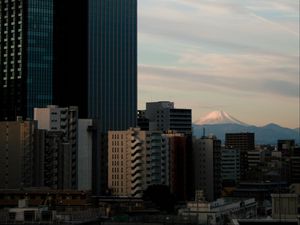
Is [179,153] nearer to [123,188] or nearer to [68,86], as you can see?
[123,188]

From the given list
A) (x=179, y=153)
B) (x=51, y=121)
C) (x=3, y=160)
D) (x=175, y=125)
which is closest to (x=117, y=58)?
(x=175, y=125)

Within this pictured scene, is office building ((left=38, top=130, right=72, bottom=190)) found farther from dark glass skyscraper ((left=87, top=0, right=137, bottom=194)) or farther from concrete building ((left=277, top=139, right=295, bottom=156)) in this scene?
concrete building ((left=277, top=139, right=295, bottom=156))

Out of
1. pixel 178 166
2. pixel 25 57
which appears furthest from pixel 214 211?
pixel 25 57

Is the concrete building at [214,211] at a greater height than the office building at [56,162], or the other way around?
the office building at [56,162]

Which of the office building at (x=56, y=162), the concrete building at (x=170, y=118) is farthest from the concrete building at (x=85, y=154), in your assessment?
the concrete building at (x=170, y=118)

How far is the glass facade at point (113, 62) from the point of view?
6117 inches

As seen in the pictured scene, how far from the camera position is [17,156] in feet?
281

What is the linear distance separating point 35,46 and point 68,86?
447 inches

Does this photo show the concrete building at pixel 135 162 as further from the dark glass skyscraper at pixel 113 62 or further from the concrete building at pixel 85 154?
the dark glass skyscraper at pixel 113 62

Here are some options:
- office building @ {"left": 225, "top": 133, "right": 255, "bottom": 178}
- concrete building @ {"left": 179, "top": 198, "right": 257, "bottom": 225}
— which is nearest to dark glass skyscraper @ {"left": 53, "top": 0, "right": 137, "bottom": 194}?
office building @ {"left": 225, "top": 133, "right": 255, "bottom": 178}

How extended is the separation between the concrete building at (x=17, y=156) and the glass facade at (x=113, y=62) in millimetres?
64610

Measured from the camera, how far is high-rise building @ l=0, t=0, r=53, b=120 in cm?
12500

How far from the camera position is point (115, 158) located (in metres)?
101

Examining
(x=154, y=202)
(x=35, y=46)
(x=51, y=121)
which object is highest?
(x=35, y=46)
